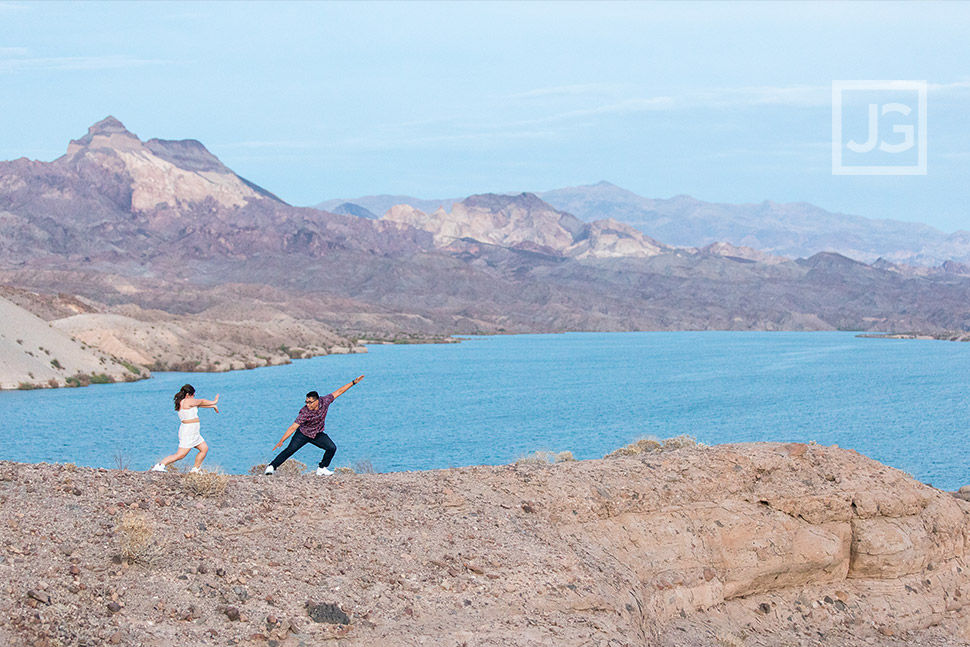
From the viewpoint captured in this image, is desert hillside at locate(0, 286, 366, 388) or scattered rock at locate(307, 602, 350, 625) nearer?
scattered rock at locate(307, 602, 350, 625)

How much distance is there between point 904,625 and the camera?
13.6 metres

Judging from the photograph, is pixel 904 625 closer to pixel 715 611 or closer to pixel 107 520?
pixel 715 611

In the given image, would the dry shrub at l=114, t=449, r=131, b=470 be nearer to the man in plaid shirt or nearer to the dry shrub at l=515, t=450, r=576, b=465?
the man in plaid shirt

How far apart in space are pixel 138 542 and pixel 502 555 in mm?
3824

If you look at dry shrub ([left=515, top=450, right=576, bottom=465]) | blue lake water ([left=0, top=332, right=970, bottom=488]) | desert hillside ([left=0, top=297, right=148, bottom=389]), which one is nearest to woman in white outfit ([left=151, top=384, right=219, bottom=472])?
dry shrub ([left=515, top=450, right=576, bottom=465])

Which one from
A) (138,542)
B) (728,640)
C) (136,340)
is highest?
(138,542)

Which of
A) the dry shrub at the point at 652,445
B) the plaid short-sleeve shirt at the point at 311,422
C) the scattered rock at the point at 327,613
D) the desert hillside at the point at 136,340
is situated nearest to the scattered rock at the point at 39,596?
the scattered rock at the point at 327,613

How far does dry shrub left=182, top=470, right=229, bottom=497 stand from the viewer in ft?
35.4

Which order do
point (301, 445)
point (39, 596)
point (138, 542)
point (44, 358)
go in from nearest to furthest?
point (39, 596) < point (138, 542) < point (301, 445) < point (44, 358)

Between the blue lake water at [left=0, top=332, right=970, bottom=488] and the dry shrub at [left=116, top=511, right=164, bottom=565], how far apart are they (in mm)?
19423

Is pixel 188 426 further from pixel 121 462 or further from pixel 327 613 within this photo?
pixel 327 613

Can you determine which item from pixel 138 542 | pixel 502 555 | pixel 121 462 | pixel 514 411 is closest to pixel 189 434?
pixel 138 542

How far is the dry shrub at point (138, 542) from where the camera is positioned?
363 inches

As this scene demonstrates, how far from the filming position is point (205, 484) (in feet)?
35.3
